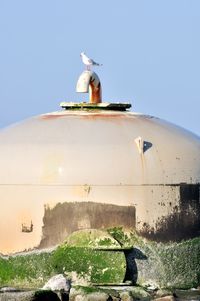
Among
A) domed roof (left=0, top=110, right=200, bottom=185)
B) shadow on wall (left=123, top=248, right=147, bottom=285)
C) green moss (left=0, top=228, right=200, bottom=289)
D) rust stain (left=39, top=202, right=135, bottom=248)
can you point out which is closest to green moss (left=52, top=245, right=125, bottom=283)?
green moss (left=0, top=228, right=200, bottom=289)

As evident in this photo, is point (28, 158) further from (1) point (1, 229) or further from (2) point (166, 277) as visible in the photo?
(2) point (166, 277)

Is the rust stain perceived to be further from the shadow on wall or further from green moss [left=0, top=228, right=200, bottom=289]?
the shadow on wall

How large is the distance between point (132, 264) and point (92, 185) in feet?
6.09

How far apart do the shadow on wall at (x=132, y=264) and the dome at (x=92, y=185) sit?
1.37 feet

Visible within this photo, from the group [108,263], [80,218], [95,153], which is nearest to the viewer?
[108,263]

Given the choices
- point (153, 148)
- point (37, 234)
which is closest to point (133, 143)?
point (153, 148)

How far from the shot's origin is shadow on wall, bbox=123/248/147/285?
3294 centimetres

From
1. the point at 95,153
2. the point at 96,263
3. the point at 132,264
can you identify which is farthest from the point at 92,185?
the point at 132,264

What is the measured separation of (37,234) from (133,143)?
2.77 meters

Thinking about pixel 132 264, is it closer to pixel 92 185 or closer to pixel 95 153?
pixel 92 185

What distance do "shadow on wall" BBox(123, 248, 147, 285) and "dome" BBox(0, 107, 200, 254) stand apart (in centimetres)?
42

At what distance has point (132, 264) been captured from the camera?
33.0 metres

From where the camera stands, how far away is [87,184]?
32.8m

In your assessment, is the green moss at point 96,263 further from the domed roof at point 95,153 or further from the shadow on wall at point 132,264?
the domed roof at point 95,153
